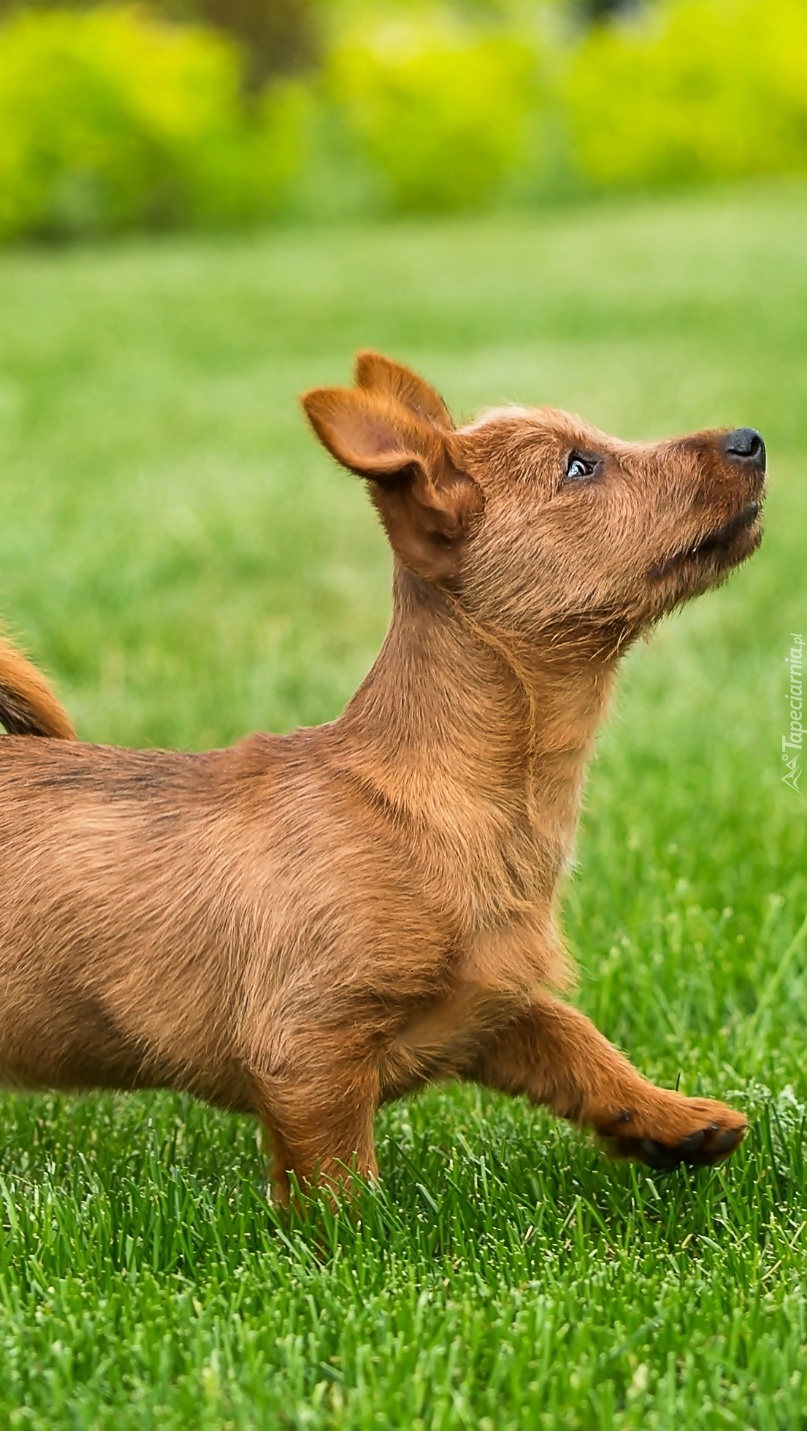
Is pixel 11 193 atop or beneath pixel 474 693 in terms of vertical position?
A: atop

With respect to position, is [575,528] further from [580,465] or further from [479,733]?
[479,733]

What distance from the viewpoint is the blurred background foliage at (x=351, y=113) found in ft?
84.8

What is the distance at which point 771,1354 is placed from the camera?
89.1 inches

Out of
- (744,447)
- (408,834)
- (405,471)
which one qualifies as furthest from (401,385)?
(408,834)

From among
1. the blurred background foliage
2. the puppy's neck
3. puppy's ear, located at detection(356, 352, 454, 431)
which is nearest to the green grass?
the puppy's neck

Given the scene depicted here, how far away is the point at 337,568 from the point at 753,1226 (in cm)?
535

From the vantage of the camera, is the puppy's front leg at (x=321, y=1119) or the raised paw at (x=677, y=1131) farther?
the raised paw at (x=677, y=1131)

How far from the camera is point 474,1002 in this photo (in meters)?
2.75

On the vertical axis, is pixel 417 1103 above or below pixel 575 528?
below

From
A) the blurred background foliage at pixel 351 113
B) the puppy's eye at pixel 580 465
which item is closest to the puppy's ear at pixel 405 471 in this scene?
the puppy's eye at pixel 580 465

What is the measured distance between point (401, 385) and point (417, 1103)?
4.59 feet

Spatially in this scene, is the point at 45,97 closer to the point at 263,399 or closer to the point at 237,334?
the point at 237,334

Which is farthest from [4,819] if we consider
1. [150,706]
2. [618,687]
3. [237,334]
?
[237,334]

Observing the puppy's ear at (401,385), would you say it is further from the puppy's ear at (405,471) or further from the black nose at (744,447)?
the black nose at (744,447)
